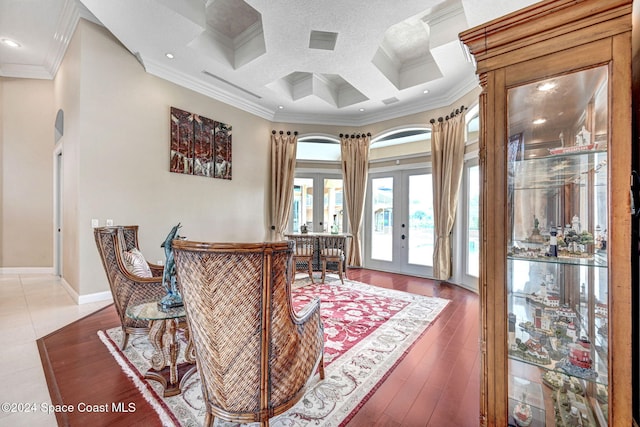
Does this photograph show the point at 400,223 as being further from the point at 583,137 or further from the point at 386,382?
the point at 583,137

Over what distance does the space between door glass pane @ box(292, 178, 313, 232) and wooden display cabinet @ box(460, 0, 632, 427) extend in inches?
224

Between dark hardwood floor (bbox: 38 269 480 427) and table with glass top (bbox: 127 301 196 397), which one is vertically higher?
table with glass top (bbox: 127 301 196 397)

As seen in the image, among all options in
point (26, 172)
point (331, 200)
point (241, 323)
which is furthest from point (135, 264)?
point (26, 172)

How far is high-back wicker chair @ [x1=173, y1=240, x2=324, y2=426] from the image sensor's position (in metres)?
1.28

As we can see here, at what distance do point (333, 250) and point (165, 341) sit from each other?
3436 mm

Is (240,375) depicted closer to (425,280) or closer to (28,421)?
(28,421)

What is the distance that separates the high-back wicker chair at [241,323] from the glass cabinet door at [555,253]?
1.13m

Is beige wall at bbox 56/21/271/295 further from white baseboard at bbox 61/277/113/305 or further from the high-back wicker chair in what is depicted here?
the high-back wicker chair

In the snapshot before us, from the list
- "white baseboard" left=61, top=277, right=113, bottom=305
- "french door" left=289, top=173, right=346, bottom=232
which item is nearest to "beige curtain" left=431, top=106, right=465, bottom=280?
"french door" left=289, top=173, right=346, bottom=232

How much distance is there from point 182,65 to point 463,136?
504cm

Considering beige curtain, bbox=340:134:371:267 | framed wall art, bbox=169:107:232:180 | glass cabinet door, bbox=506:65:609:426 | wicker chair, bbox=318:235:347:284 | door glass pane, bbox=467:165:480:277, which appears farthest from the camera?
beige curtain, bbox=340:134:371:267

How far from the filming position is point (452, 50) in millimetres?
3836

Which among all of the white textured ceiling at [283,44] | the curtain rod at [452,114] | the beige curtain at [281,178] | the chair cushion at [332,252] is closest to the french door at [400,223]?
the curtain rod at [452,114]

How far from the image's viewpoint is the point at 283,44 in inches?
150
